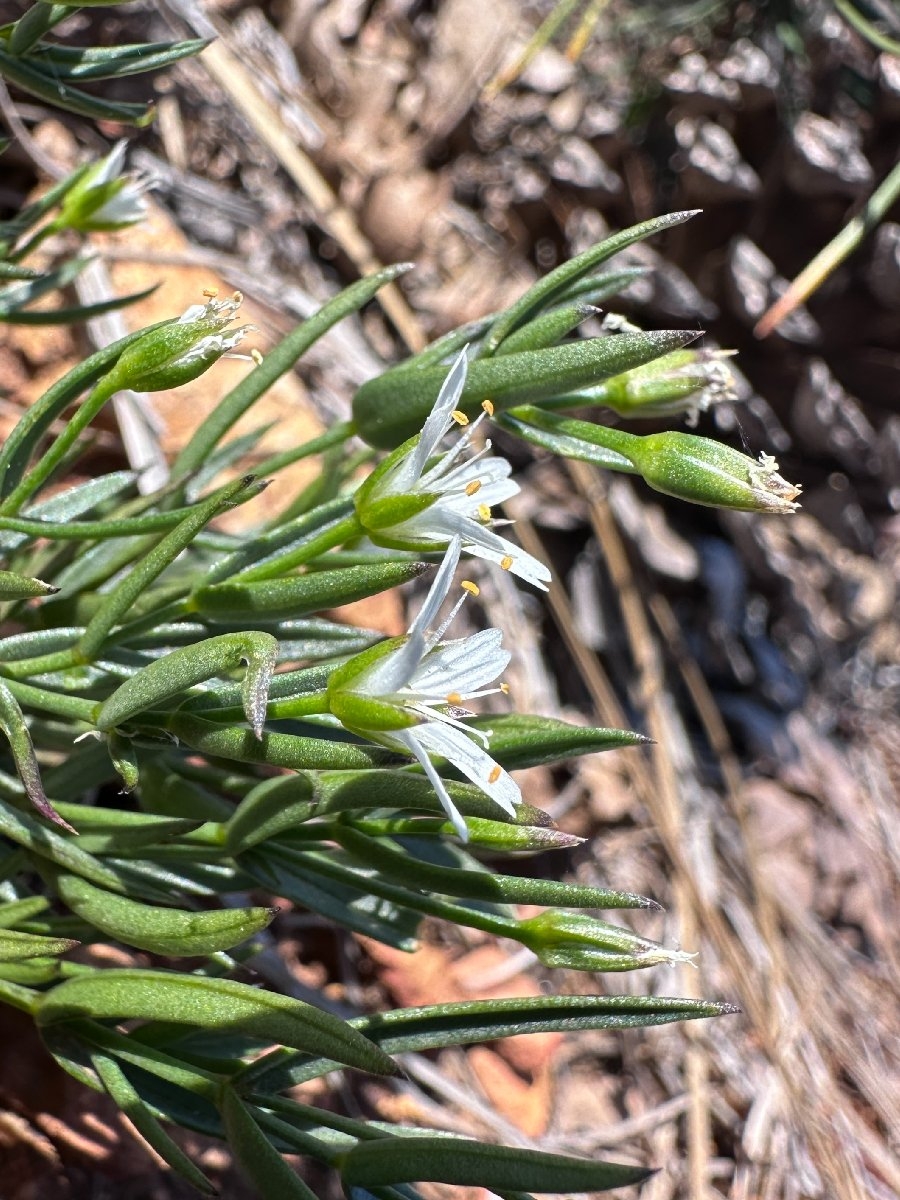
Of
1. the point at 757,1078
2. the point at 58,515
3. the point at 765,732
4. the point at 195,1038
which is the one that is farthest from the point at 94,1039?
the point at 765,732

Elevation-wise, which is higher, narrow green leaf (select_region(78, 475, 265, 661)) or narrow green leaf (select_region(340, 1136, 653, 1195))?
narrow green leaf (select_region(78, 475, 265, 661))

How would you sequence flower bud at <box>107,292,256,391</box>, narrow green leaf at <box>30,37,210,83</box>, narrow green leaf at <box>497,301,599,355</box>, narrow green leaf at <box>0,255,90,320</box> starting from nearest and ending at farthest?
flower bud at <box>107,292,256,391</box> → narrow green leaf at <box>497,301,599,355</box> → narrow green leaf at <box>30,37,210,83</box> → narrow green leaf at <box>0,255,90,320</box>

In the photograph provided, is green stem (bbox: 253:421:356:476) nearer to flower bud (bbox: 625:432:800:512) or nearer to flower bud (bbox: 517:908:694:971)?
flower bud (bbox: 625:432:800:512)

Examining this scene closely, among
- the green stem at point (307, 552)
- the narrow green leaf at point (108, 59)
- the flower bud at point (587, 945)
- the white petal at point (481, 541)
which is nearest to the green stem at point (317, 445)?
the green stem at point (307, 552)

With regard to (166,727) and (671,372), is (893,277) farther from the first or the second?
(166,727)

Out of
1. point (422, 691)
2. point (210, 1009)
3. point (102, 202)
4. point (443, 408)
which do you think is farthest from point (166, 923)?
point (102, 202)

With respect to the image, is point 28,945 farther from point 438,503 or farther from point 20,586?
point 438,503

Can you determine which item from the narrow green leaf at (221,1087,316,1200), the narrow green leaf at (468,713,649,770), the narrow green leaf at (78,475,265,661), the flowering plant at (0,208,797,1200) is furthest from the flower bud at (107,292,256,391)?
the narrow green leaf at (221,1087,316,1200)
